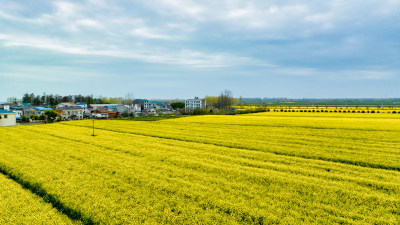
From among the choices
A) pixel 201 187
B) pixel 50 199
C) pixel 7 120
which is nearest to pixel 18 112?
pixel 7 120

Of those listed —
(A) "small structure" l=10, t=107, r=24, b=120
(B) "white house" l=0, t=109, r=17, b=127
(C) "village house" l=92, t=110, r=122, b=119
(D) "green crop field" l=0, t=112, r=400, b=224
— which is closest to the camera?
(D) "green crop field" l=0, t=112, r=400, b=224

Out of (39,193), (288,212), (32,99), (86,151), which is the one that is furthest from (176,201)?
(32,99)

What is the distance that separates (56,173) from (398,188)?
15.8 m

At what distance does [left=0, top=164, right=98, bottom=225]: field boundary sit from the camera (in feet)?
22.2

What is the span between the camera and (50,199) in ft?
26.3

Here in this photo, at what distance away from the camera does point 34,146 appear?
686 inches

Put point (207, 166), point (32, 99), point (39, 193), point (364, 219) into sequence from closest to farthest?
1. point (364, 219)
2. point (39, 193)
3. point (207, 166)
4. point (32, 99)

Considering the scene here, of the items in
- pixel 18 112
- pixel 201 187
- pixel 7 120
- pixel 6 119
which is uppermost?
pixel 18 112

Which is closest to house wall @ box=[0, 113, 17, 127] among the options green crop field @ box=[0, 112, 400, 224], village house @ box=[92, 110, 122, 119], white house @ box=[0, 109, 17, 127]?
white house @ box=[0, 109, 17, 127]

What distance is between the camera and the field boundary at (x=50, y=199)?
6767 millimetres

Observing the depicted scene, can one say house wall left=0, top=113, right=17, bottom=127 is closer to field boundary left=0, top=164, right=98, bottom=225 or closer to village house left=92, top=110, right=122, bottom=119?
village house left=92, top=110, right=122, bottom=119

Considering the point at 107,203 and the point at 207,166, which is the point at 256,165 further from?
the point at 107,203

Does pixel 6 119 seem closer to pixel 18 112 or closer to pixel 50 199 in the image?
pixel 18 112

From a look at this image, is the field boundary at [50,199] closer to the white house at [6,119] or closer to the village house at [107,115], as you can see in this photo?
the white house at [6,119]
